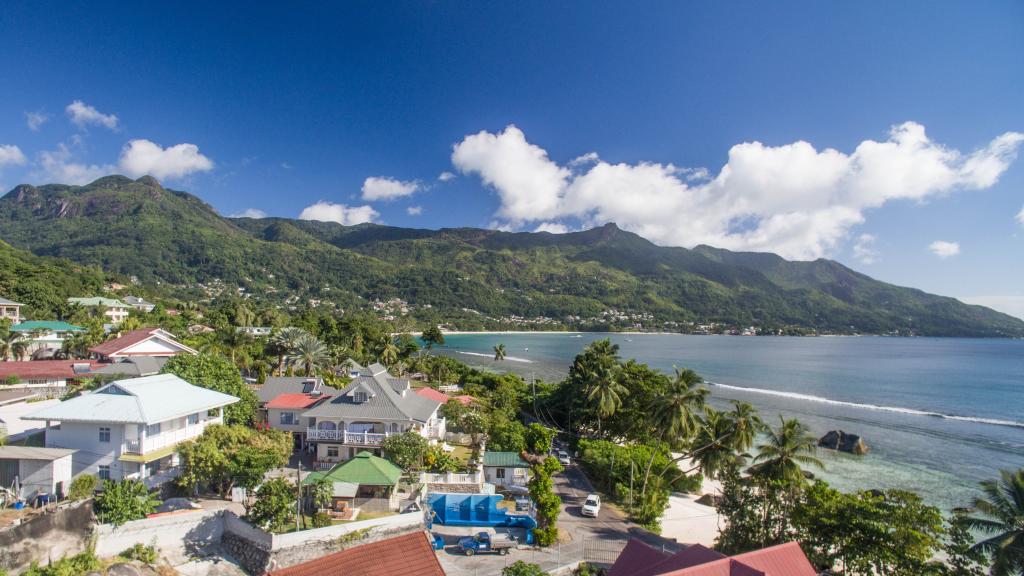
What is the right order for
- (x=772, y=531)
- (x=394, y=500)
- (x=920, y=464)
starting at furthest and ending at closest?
(x=920, y=464) < (x=394, y=500) < (x=772, y=531)

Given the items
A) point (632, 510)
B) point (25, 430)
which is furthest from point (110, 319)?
point (632, 510)

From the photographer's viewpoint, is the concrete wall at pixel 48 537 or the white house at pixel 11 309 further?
the white house at pixel 11 309

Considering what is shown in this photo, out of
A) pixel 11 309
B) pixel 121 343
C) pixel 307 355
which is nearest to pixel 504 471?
pixel 307 355

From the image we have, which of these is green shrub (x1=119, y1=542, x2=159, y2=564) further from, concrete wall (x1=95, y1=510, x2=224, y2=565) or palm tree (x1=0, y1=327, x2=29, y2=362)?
palm tree (x1=0, y1=327, x2=29, y2=362)

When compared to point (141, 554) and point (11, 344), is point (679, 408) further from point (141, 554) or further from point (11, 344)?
point (11, 344)

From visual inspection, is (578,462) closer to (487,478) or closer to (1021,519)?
(487,478)

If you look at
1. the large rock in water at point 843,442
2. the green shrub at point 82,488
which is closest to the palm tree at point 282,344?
the green shrub at point 82,488

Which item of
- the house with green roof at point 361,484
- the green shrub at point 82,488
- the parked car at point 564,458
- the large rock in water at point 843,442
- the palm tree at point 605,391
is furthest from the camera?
the large rock in water at point 843,442

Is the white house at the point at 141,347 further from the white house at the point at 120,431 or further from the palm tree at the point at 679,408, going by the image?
the palm tree at the point at 679,408
